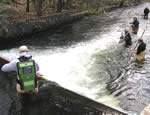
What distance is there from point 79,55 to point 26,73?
7281mm

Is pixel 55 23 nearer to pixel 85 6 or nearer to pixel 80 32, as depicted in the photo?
pixel 80 32

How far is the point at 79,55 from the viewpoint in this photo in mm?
11953

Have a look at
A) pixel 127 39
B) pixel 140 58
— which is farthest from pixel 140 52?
pixel 127 39

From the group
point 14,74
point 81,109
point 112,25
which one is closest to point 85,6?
point 112,25

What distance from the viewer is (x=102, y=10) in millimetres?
30156

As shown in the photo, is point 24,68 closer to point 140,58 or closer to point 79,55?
point 79,55

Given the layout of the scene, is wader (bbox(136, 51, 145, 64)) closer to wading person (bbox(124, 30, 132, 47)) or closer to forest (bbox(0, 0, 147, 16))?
wading person (bbox(124, 30, 132, 47))

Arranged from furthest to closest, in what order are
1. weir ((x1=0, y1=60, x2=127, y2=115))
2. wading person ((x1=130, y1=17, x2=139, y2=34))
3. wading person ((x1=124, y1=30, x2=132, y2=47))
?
wading person ((x1=130, y1=17, x2=139, y2=34))
wading person ((x1=124, y1=30, x2=132, y2=47))
weir ((x1=0, y1=60, x2=127, y2=115))

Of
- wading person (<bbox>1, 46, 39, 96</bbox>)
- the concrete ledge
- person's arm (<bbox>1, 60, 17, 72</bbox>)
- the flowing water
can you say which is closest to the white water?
the flowing water

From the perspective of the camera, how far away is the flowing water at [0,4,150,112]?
8024mm

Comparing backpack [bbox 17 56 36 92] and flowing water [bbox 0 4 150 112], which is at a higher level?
backpack [bbox 17 56 36 92]

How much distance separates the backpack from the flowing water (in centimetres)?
271

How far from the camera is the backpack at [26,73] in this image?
4734 millimetres

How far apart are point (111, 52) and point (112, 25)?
924 centimetres
